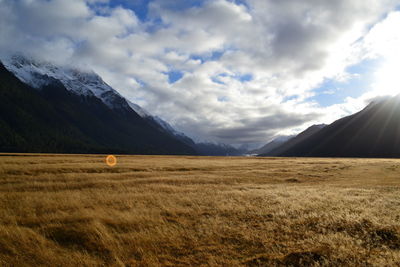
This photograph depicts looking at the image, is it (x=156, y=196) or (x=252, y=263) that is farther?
(x=156, y=196)

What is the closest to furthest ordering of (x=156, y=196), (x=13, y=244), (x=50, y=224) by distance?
(x=13, y=244) → (x=50, y=224) → (x=156, y=196)

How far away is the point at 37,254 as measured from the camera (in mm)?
7488

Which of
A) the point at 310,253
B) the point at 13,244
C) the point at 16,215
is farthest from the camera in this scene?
the point at 16,215

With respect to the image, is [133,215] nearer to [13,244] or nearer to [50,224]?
[50,224]

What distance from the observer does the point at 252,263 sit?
6988 mm

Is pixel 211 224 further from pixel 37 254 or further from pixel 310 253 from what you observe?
pixel 37 254

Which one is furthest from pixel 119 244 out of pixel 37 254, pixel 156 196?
pixel 156 196

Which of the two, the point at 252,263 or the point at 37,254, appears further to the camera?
the point at 37,254

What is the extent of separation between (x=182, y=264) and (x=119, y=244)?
117 inches

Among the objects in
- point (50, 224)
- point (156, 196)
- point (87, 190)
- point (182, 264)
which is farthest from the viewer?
point (87, 190)

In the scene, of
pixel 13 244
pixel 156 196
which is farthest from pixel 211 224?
pixel 13 244

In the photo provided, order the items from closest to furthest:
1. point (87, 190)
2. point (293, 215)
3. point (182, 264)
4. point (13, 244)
→ point (182, 264) → point (13, 244) → point (293, 215) → point (87, 190)

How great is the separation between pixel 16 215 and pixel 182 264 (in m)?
10.5

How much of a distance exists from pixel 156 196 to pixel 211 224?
7.22 meters
